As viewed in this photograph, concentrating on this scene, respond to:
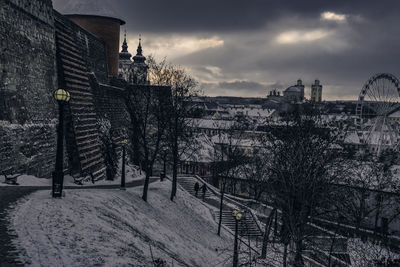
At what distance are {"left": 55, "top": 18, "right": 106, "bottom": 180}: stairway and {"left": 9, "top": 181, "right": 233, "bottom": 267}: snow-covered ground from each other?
2983mm

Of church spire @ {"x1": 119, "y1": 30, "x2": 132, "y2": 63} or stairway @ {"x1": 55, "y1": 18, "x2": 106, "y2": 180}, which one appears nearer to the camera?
stairway @ {"x1": 55, "y1": 18, "x2": 106, "y2": 180}

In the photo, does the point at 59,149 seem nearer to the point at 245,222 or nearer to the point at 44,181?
the point at 44,181

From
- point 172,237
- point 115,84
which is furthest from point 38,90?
point 115,84

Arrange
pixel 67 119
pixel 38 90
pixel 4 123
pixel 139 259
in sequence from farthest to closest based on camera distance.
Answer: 1. pixel 67 119
2. pixel 38 90
3. pixel 4 123
4. pixel 139 259

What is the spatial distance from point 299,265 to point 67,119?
480 inches

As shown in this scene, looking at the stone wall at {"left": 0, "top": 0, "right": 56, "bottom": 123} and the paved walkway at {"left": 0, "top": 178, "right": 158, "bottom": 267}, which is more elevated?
the stone wall at {"left": 0, "top": 0, "right": 56, "bottom": 123}

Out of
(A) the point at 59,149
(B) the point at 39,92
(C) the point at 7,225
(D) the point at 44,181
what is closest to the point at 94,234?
(C) the point at 7,225

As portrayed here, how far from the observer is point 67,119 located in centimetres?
1561

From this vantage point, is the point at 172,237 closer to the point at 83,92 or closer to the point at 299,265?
the point at 299,265

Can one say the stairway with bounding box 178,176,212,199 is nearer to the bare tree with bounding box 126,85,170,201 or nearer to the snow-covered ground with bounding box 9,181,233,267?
the bare tree with bounding box 126,85,170,201

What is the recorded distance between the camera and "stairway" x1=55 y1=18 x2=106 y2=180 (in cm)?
1568

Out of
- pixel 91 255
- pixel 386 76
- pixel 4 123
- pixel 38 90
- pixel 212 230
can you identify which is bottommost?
pixel 212 230

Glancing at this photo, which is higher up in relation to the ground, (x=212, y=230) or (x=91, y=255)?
(x=91, y=255)

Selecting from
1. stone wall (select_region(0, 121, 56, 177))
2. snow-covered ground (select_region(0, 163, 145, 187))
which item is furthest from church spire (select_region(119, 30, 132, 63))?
stone wall (select_region(0, 121, 56, 177))
